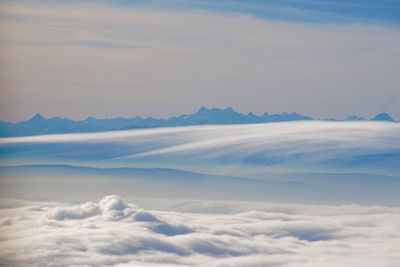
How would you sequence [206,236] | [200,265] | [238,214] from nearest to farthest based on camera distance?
1. [200,265]
2. [206,236]
3. [238,214]

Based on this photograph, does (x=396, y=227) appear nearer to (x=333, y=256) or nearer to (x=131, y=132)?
(x=333, y=256)

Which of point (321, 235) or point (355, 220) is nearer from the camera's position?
point (321, 235)

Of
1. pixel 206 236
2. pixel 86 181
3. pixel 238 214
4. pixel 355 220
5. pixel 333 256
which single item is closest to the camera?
pixel 333 256

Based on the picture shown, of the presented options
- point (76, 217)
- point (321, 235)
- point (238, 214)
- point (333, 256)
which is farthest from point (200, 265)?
point (238, 214)

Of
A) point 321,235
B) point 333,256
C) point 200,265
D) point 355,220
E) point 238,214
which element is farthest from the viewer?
point 238,214

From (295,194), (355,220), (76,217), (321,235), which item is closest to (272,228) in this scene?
(321,235)

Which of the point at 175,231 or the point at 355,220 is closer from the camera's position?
the point at 175,231

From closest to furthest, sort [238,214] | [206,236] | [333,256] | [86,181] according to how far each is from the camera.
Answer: [333,256], [206,236], [238,214], [86,181]

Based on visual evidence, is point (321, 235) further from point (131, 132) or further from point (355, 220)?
point (131, 132)

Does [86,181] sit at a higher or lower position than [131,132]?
lower
